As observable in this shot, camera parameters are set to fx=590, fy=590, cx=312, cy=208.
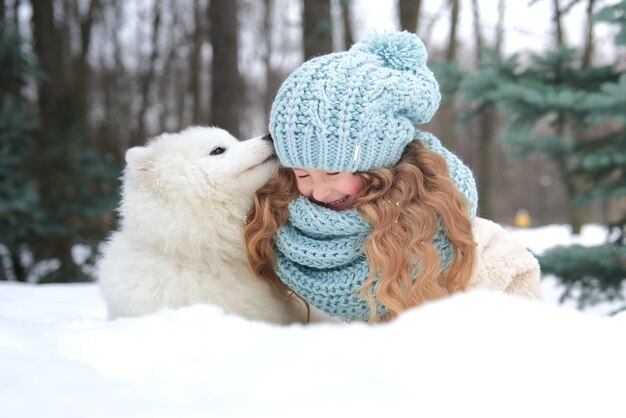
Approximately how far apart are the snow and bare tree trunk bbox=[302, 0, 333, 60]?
20.0 ft

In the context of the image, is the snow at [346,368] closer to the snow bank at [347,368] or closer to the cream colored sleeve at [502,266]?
the snow bank at [347,368]

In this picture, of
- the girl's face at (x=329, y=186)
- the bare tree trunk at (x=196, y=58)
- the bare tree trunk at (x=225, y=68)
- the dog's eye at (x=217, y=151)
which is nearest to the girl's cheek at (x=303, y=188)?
the girl's face at (x=329, y=186)

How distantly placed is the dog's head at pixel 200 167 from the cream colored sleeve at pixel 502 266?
0.95m

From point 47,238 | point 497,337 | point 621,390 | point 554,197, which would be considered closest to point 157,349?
point 497,337

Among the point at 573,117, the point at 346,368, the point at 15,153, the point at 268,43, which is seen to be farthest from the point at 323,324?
the point at 268,43

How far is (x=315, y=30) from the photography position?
696 centimetres

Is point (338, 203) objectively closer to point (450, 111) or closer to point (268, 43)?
point (450, 111)

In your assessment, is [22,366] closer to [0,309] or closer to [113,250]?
[113,250]

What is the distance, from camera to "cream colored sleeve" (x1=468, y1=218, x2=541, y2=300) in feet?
8.06

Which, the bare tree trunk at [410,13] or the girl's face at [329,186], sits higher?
the bare tree trunk at [410,13]

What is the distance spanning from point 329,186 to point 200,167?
526mm

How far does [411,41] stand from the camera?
7.77ft

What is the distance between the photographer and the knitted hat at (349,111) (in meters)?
2.13

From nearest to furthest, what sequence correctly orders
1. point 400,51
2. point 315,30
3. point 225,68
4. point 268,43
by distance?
point 400,51
point 315,30
point 225,68
point 268,43
